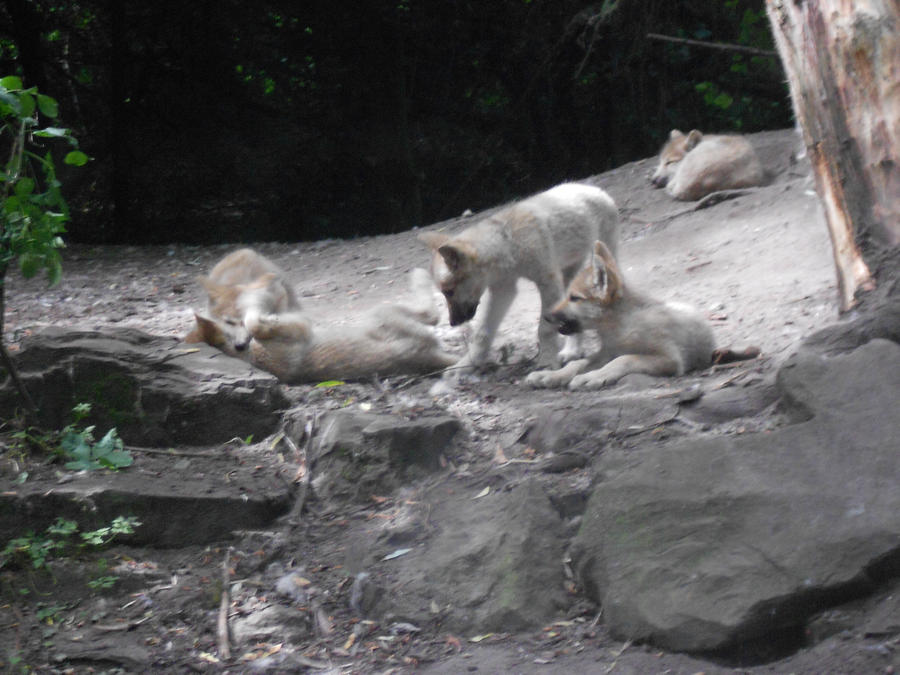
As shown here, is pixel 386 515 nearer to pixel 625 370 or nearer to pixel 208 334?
pixel 625 370

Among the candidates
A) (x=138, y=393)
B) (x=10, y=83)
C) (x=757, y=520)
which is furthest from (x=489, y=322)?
(x=10, y=83)

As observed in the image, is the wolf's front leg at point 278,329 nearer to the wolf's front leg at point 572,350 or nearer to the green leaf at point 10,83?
the wolf's front leg at point 572,350

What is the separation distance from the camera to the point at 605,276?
17.8ft

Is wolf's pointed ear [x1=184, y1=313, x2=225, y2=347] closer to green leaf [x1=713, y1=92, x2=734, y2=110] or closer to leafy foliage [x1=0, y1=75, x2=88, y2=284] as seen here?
leafy foliage [x1=0, y1=75, x2=88, y2=284]

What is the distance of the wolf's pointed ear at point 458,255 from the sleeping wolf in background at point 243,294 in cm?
145

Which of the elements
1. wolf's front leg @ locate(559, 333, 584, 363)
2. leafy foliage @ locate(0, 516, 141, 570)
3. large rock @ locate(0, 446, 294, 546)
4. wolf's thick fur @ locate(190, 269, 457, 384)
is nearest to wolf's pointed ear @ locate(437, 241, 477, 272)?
wolf's thick fur @ locate(190, 269, 457, 384)

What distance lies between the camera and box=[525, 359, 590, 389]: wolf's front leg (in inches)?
216

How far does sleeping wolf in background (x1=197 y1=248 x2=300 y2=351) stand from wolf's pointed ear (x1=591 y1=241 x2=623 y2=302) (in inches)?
93.1

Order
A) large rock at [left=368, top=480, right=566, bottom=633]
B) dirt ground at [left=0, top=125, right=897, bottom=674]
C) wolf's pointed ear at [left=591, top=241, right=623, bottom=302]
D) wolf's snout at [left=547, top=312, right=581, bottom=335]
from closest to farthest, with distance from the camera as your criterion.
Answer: dirt ground at [left=0, top=125, right=897, bottom=674], large rock at [left=368, top=480, right=566, bottom=633], wolf's pointed ear at [left=591, top=241, right=623, bottom=302], wolf's snout at [left=547, top=312, right=581, bottom=335]

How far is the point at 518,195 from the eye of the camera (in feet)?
47.7

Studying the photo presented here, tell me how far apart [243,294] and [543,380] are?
2591mm

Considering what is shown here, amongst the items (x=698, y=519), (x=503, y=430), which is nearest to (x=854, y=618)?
(x=698, y=519)

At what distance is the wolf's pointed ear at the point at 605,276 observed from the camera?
17.8ft

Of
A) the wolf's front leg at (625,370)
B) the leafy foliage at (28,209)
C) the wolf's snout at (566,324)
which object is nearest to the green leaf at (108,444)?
the leafy foliage at (28,209)
